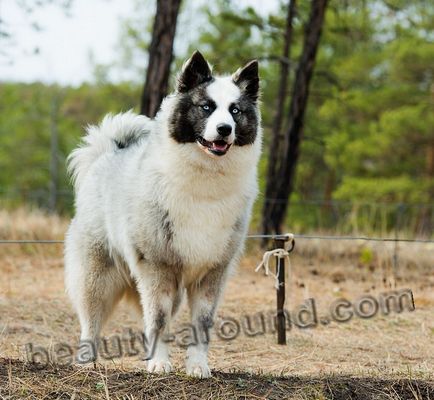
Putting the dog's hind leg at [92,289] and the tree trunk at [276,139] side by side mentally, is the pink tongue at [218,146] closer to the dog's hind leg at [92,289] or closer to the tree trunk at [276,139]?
the dog's hind leg at [92,289]

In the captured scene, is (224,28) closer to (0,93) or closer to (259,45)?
(259,45)

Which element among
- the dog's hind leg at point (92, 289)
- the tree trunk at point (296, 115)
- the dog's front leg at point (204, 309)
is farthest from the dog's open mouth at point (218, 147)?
the tree trunk at point (296, 115)

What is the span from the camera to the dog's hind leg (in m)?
4.84

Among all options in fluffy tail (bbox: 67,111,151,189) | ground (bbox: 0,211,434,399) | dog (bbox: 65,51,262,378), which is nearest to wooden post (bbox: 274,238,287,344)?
ground (bbox: 0,211,434,399)

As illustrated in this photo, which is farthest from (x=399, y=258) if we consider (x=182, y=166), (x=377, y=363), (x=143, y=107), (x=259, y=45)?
(x=259, y=45)

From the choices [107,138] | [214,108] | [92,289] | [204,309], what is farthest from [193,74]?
[92,289]

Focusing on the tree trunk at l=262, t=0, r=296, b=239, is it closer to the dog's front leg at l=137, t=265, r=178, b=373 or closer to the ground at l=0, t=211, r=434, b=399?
the ground at l=0, t=211, r=434, b=399

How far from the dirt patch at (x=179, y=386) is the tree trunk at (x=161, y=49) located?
15.7ft

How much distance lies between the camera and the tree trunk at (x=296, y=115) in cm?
1062

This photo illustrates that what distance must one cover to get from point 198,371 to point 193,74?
5.98ft

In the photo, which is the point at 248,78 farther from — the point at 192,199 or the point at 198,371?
the point at 198,371

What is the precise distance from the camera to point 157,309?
4219 millimetres

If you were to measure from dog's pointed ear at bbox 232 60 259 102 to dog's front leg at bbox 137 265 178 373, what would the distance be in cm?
123

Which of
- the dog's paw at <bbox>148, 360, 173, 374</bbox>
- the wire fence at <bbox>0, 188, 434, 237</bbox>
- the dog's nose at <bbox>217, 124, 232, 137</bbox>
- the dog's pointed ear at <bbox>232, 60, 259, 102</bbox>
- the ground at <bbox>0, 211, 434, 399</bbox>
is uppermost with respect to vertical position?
the dog's pointed ear at <bbox>232, 60, 259, 102</bbox>
